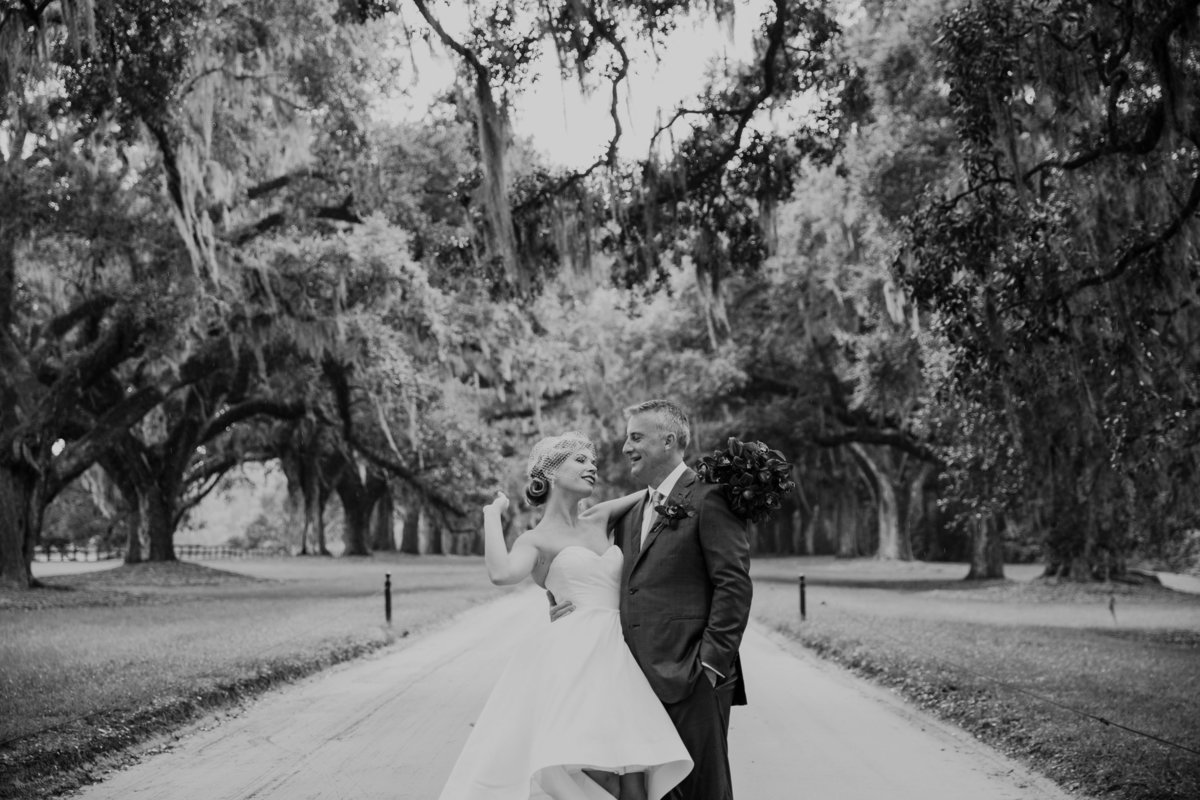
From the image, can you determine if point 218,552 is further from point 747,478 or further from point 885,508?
point 747,478

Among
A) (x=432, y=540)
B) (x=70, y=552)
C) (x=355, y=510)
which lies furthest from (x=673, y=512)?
(x=432, y=540)

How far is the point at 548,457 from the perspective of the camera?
4.95 m

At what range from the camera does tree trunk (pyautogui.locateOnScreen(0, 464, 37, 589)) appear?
24562 mm

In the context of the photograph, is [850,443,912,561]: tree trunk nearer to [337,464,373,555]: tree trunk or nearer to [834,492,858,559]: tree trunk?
[834,492,858,559]: tree trunk

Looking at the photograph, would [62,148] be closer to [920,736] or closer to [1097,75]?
[1097,75]

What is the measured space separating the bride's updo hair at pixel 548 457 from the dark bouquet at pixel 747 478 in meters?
0.53

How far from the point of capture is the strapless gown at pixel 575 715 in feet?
14.6

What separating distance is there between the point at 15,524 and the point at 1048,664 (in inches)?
774

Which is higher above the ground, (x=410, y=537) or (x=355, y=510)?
(x=355, y=510)

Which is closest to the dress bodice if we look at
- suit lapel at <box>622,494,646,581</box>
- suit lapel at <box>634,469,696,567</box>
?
suit lapel at <box>622,494,646,581</box>

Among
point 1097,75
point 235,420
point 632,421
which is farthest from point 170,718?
point 235,420

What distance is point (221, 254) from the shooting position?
24359mm

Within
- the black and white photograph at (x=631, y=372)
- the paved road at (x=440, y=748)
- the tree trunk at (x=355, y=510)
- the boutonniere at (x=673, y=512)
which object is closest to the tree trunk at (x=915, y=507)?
the black and white photograph at (x=631, y=372)

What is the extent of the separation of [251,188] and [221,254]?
2848mm
